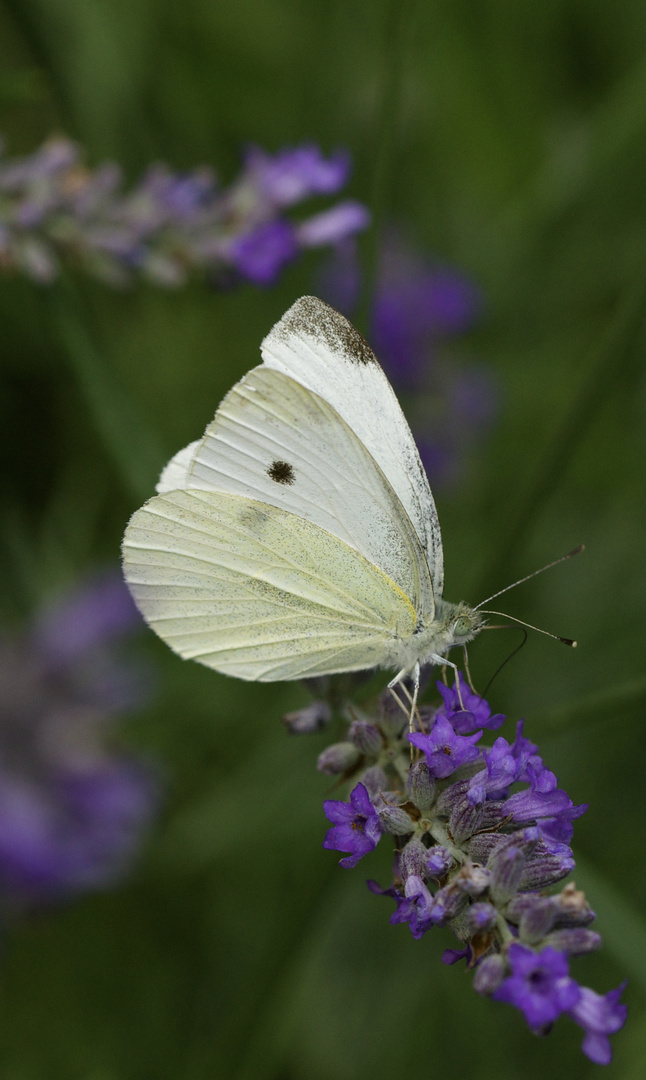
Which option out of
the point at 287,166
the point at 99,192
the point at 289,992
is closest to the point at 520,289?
the point at 287,166

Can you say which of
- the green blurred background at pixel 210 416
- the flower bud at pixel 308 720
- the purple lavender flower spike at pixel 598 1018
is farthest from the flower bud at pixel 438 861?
the green blurred background at pixel 210 416

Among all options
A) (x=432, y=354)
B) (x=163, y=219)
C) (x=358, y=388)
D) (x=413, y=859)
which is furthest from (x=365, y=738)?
(x=432, y=354)

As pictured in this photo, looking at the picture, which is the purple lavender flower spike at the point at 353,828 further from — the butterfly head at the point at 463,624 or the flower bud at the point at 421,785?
the butterfly head at the point at 463,624

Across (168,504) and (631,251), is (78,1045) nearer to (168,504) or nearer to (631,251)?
(168,504)

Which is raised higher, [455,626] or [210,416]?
[210,416]

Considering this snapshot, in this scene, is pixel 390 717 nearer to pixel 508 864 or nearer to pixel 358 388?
pixel 508 864
